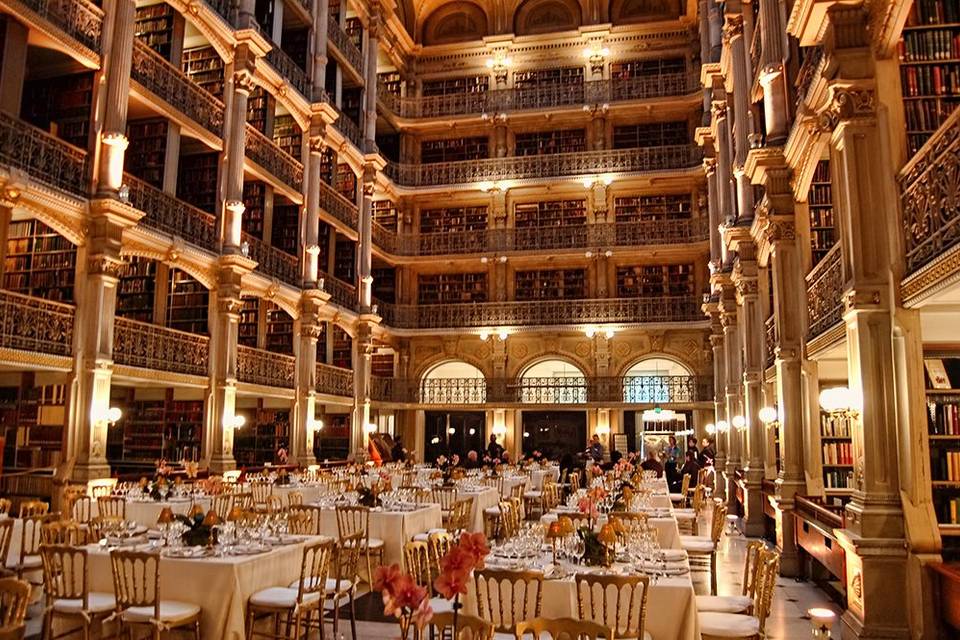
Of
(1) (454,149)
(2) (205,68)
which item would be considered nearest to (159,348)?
(2) (205,68)

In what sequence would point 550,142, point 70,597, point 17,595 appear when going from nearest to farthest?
point 17,595
point 70,597
point 550,142

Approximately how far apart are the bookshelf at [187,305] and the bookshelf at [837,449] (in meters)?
10.5

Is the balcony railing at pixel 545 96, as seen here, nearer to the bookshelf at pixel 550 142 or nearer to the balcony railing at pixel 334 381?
the bookshelf at pixel 550 142

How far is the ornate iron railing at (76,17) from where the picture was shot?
9.88 m

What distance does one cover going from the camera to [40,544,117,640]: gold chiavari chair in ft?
16.1

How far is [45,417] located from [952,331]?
11.5m

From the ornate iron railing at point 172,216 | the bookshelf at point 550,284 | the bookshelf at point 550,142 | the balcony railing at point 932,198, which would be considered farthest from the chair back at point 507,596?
the bookshelf at point 550,142

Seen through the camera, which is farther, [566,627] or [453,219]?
[453,219]

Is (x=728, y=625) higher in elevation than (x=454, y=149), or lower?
lower

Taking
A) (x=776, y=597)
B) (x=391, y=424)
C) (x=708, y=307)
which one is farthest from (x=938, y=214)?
(x=391, y=424)

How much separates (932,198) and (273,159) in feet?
43.4

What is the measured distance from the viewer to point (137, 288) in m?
13.7

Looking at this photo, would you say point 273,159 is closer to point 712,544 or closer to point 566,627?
point 712,544

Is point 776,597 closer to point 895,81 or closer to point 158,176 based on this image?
point 895,81
